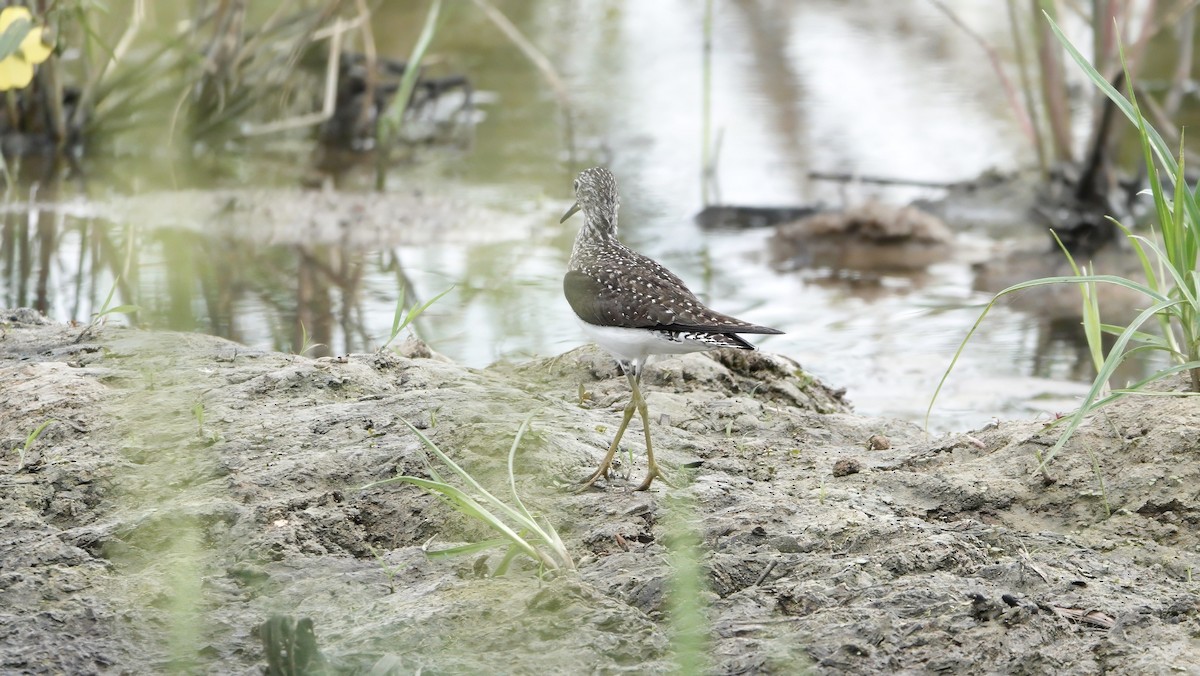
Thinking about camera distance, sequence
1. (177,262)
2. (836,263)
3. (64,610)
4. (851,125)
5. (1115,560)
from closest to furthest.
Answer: (64,610) < (1115,560) < (177,262) < (836,263) < (851,125)

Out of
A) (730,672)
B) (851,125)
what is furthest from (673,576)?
(851,125)

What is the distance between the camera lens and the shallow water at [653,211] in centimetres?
611

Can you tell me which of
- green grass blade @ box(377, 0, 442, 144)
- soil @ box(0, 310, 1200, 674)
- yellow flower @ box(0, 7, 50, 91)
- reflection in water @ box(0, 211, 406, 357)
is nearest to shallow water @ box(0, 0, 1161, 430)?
reflection in water @ box(0, 211, 406, 357)

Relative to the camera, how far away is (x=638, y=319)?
365 centimetres

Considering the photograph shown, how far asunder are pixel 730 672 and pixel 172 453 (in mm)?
1729

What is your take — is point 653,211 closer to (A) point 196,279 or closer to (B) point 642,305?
(A) point 196,279

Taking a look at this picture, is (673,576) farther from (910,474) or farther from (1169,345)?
(1169,345)

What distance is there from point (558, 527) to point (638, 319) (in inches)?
27.2

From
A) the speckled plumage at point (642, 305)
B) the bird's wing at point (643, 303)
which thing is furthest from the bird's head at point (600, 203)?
the bird's wing at point (643, 303)

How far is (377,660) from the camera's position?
265 cm

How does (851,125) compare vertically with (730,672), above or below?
above

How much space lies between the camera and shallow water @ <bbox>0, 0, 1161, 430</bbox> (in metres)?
6.11

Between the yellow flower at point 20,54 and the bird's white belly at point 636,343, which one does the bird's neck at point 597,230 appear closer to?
the bird's white belly at point 636,343

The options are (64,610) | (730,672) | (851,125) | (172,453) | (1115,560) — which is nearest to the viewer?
(730,672)
